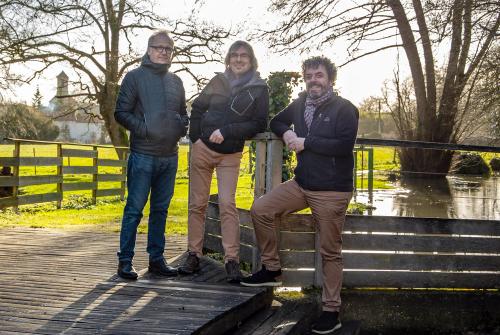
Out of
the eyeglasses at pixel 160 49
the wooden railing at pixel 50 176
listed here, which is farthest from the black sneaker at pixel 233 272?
the wooden railing at pixel 50 176

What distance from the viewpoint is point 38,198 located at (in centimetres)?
1088

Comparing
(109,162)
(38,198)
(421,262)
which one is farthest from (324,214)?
(109,162)

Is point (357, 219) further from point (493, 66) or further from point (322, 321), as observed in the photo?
point (493, 66)

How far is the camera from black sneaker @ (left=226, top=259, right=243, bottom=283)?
4215 millimetres

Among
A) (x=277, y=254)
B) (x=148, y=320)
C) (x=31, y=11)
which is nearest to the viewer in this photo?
(x=148, y=320)

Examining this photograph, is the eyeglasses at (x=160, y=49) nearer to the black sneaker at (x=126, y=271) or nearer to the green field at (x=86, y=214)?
the black sneaker at (x=126, y=271)

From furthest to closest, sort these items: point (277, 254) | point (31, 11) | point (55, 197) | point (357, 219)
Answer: point (31, 11), point (55, 197), point (357, 219), point (277, 254)

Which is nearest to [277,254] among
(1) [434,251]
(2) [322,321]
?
(2) [322,321]

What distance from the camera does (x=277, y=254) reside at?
4.18 meters

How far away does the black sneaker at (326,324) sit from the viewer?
376 cm

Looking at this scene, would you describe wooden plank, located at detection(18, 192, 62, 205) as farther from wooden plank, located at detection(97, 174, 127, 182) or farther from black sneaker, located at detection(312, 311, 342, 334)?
black sneaker, located at detection(312, 311, 342, 334)

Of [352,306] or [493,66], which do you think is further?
[493,66]

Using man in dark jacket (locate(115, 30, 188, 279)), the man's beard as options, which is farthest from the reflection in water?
the man's beard

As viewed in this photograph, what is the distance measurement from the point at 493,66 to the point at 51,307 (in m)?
8.99
